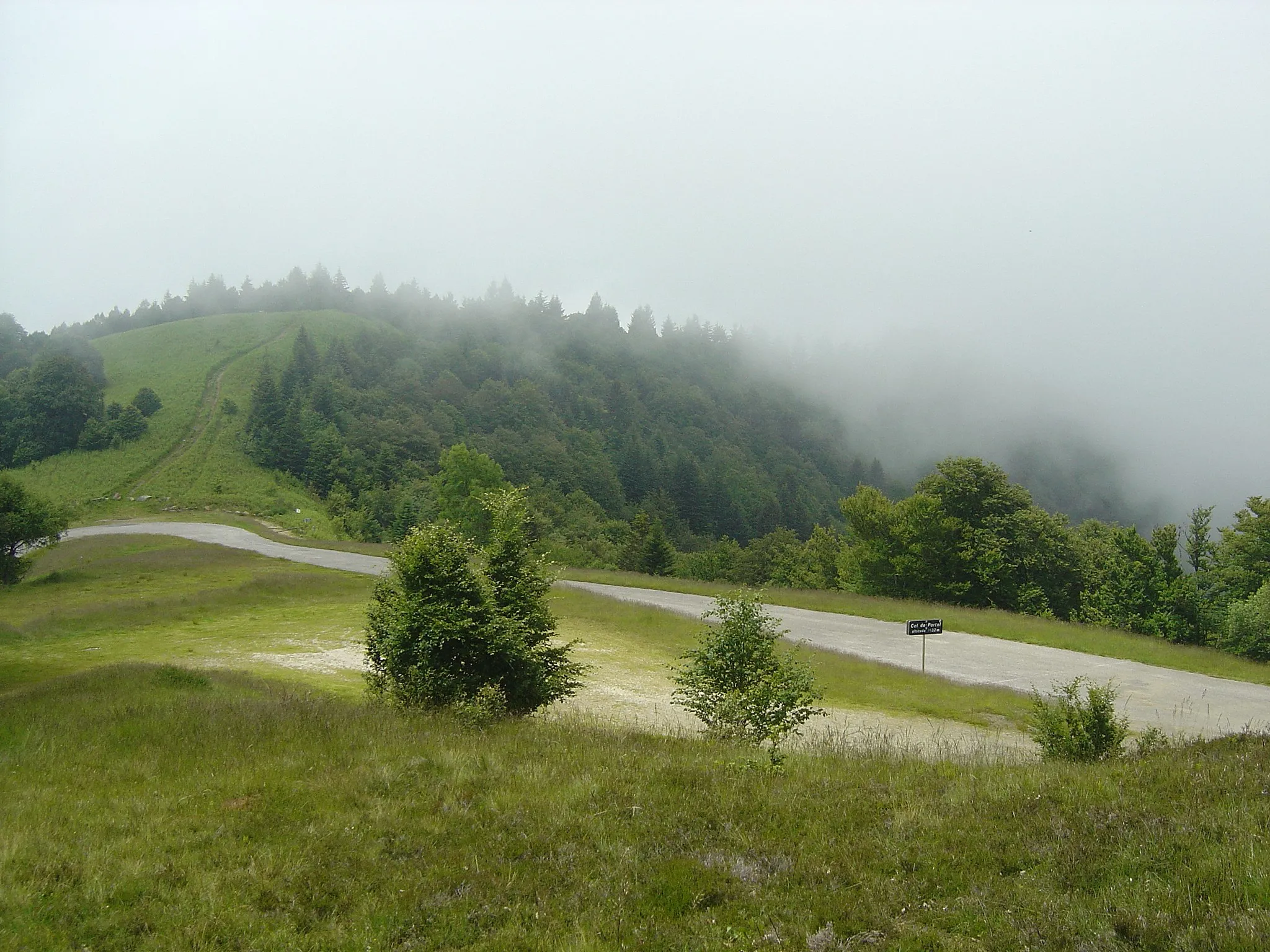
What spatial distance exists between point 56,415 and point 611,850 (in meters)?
116

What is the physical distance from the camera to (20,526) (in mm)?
37375

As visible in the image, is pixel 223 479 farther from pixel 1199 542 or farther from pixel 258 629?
pixel 1199 542

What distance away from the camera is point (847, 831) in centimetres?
583

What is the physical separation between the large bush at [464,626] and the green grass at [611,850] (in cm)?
252

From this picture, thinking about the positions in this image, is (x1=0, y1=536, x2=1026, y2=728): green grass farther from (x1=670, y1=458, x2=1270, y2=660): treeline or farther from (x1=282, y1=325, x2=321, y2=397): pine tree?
(x1=282, y1=325, x2=321, y2=397): pine tree

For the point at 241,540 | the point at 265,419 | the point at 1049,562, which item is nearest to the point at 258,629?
the point at 241,540

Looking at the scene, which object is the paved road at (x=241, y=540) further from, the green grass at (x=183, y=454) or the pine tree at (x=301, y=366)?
the pine tree at (x=301, y=366)

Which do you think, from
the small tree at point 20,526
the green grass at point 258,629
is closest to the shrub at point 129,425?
the green grass at point 258,629

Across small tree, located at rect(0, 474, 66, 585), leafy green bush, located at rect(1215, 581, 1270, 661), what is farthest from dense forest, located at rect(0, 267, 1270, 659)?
small tree, located at rect(0, 474, 66, 585)

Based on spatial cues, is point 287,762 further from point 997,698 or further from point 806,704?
point 997,698

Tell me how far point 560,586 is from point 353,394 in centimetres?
12241

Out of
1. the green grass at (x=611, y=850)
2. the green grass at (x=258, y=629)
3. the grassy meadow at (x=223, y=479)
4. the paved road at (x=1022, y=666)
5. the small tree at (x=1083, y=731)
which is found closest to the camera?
the green grass at (x=611, y=850)

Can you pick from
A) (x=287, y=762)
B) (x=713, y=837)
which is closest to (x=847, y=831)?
(x=713, y=837)

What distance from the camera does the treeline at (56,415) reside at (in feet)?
297
